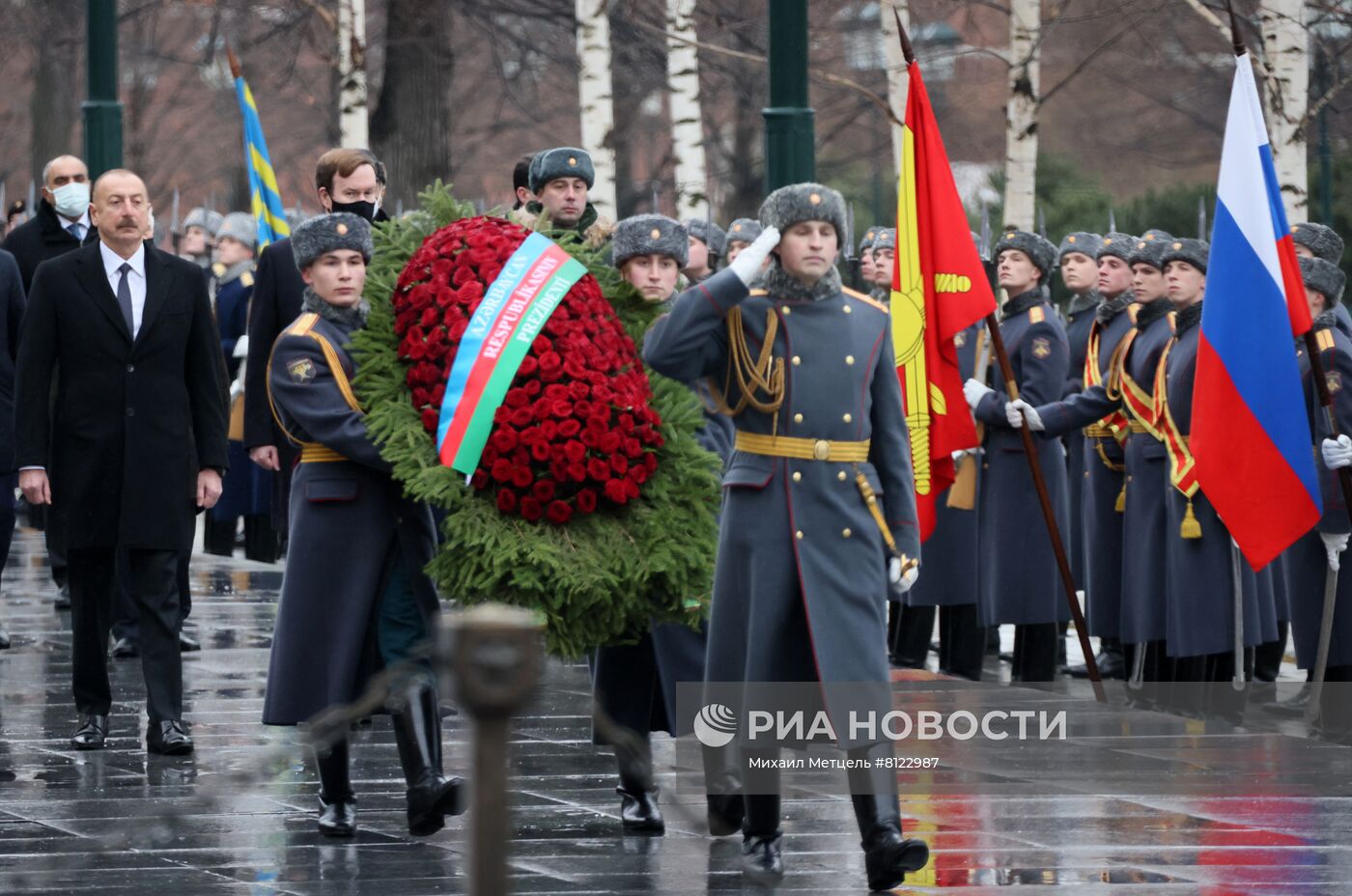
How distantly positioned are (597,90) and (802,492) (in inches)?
553

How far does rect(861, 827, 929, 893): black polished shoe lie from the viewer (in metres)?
6.96

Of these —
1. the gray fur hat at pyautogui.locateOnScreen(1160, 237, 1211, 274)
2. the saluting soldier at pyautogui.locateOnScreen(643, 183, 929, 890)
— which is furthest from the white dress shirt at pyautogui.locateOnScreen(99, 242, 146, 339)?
the gray fur hat at pyautogui.locateOnScreen(1160, 237, 1211, 274)

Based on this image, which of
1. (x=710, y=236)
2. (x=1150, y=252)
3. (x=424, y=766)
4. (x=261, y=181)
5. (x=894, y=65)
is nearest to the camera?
(x=424, y=766)

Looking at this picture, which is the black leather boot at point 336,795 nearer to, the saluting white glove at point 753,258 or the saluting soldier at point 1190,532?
the saluting white glove at point 753,258

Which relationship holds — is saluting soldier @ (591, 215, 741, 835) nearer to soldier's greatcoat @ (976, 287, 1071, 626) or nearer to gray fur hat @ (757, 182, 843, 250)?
gray fur hat @ (757, 182, 843, 250)

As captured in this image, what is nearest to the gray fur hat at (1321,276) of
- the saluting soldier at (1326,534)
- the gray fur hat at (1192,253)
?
the saluting soldier at (1326,534)

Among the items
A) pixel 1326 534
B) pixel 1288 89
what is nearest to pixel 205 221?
pixel 1288 89

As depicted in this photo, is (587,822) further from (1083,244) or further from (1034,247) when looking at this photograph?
(1083,244)

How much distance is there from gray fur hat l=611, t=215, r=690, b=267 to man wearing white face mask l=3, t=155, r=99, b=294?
519cm

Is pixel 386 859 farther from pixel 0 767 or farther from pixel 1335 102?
pixel 1335 102

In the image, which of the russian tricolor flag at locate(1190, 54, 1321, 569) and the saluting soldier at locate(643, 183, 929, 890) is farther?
the russian tricolor flag at locate(1190, 54, 1321, 569)

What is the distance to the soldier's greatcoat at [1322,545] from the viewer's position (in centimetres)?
1052

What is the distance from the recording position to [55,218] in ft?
41.6

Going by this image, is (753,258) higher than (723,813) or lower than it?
higher
